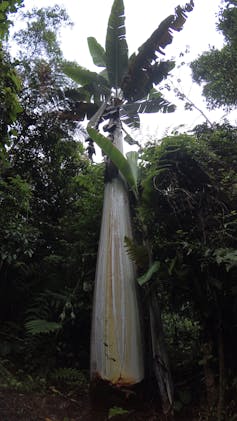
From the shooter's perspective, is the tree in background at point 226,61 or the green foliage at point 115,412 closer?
the green foliage at point 115,412

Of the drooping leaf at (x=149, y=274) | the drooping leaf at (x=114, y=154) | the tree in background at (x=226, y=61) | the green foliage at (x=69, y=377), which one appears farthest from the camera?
the tree in background at (x=226, y=61)

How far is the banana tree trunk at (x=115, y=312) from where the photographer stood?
4.52 m

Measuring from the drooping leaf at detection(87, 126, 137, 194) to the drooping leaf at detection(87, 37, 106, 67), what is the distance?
336cm

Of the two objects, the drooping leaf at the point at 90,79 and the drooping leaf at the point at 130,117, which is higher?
the drooping leaf at the point at 90,79

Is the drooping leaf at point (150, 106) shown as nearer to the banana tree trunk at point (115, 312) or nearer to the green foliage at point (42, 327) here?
the banana tree trunk at point (115, 312)

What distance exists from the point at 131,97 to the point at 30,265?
389 cm

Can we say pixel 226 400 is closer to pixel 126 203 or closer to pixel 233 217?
pixel 233 217

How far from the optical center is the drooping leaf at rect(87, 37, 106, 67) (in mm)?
8477

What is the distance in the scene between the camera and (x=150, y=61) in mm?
7734

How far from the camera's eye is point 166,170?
5.27 meters

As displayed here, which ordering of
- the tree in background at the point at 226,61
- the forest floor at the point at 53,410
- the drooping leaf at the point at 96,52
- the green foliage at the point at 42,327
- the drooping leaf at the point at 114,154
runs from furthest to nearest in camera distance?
the tree in background at the point at 226,61
the drooping leaf at the point at 96,52
the drooping leaf at the point at 114,154
the green foliage at the point at 42,327
the forest floor at the point at 53,410

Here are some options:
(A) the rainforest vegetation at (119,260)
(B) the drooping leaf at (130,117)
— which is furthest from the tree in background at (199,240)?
(B) the drooping leaf at (130,117)

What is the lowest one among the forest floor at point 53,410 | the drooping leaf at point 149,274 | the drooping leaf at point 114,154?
the forest floor at point 53,410

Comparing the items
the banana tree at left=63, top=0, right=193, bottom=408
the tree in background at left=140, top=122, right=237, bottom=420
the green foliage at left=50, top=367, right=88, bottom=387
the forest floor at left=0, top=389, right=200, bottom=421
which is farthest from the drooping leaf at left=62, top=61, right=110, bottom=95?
the forest floor at left=0, top=389, right=200, bottom=421
